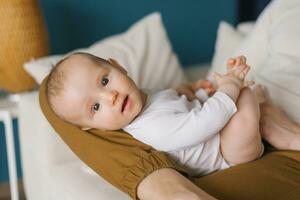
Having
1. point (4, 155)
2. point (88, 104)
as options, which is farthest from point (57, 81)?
point (4, 155)

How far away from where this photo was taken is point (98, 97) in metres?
1.33

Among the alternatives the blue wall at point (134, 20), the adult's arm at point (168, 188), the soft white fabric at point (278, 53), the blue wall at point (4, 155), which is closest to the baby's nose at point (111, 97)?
the adult's arm at point (168, 188)

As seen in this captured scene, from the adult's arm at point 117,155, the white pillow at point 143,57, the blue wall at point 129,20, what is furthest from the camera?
the blue wall at point 129,20

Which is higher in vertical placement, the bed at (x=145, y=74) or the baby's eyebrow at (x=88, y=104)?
the baby's eyebrow at (x=88, y=104)

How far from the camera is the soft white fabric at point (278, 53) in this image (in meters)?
1.58

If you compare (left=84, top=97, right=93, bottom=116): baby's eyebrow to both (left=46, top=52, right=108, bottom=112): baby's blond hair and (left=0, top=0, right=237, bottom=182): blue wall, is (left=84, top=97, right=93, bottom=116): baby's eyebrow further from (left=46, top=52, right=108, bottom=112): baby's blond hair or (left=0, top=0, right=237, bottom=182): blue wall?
(left=0, top=0, right=237, bottom=182): blue wall

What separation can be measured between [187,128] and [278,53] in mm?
534

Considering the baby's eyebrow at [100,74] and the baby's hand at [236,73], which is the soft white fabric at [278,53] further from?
the baby's eyebrow at [100,74]

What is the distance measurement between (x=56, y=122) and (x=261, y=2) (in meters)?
1.57

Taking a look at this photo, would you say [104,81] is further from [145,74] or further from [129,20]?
[129,20]

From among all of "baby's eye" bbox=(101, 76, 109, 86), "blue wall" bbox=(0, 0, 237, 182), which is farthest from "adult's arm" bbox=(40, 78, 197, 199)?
"blue wall" bbox=(0, 0, 237, 182)

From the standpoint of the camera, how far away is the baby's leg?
132cm

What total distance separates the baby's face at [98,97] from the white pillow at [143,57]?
19.4 inches

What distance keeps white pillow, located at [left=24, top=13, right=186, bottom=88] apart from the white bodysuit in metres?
0.50
